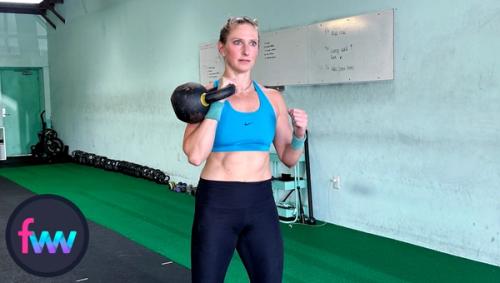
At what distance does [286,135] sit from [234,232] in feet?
1.28

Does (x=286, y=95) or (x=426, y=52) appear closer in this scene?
(x=426, y=52)

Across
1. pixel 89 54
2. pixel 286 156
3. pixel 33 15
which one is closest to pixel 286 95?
pixel 286 156

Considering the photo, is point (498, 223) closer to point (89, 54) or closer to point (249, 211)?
point (249, 211)

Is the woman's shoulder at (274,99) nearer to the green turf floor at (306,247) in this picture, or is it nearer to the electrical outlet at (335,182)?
the green turf floor at (306,247)

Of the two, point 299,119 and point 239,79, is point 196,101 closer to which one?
point 239,79

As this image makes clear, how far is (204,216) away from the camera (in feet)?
5.30

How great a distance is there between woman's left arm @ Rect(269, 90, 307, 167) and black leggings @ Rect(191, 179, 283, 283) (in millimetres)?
176

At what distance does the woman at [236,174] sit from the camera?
1594 mm

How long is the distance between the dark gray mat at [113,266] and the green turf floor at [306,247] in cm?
12

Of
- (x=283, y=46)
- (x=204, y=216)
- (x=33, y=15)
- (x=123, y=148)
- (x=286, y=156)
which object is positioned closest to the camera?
(x=204, y=216)

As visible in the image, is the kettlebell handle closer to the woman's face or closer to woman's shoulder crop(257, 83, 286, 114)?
the woman's face

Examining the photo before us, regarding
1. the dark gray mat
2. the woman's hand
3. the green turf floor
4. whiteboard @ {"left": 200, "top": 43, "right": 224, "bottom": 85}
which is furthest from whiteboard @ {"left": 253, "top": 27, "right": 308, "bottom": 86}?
the woman's hand

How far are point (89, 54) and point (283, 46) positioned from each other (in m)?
5.11

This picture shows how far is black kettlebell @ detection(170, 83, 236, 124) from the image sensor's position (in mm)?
1561
